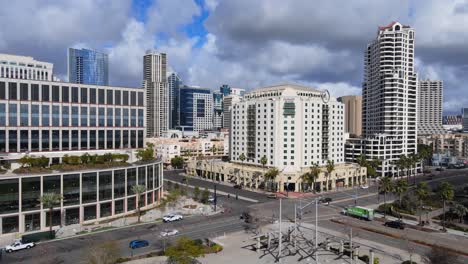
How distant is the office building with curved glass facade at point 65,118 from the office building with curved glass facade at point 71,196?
20.7 meters

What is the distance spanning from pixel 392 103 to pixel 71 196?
142332mm

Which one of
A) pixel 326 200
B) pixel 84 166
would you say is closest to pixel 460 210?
pixel 326 200

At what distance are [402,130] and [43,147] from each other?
148 meters

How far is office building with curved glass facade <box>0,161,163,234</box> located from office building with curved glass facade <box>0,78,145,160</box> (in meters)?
20.7

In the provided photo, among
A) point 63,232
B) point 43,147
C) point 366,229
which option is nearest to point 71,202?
point 63,232

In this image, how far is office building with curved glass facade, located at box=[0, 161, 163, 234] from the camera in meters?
71.0

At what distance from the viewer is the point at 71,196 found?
77.4 meters

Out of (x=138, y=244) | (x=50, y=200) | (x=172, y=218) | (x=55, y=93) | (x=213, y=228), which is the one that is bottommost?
(x=213, y=228)

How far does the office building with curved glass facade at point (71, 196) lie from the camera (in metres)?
71.0

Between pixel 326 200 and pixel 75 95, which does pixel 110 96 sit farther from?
pixel 326 200

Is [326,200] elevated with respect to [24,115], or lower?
lower

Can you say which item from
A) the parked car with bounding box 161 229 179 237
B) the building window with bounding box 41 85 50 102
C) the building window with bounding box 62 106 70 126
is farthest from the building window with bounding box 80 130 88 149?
the parked car with bounding box 161 229 179 237

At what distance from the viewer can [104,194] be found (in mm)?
82625

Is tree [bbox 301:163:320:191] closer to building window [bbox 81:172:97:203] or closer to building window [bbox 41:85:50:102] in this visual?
building window [bbox 81:172:97:203]
